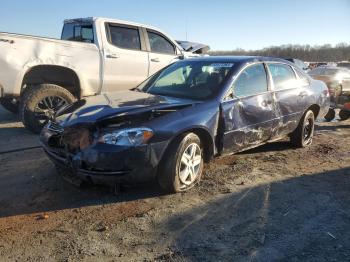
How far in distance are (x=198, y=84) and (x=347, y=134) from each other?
477 cm

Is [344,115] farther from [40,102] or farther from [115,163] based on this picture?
[115,163]

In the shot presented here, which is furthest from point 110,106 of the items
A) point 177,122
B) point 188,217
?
point 188,217

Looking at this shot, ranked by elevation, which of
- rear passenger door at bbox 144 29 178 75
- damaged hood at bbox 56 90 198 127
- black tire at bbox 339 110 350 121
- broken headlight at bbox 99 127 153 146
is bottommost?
black tire at bbox 339 110 350 121

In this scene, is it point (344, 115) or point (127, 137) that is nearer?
point (127, 137)

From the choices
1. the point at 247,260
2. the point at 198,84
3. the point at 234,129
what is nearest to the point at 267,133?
the point at 234,129

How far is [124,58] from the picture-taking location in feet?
28.0

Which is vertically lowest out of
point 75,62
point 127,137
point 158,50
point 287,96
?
point 127,137

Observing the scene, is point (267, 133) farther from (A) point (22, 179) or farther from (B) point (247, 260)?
(A) point (22, 179)

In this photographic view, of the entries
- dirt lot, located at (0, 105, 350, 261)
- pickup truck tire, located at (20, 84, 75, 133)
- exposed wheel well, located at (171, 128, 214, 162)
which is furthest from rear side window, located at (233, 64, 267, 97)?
pickup truck tire, located at (20, 84, 75, 133)

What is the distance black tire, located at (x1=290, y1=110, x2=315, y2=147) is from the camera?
708 centimetres

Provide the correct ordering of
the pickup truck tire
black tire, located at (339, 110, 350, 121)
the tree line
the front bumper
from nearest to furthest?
the front bumper → the pickup truck tire → black tire, located at (339, 110, 350, 121) → the tree line

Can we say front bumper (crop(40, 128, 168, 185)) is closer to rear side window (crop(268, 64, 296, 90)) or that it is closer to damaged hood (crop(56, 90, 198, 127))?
damaged hood (crop(56, 90, 198, 127))

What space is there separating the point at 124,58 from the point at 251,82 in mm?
3479

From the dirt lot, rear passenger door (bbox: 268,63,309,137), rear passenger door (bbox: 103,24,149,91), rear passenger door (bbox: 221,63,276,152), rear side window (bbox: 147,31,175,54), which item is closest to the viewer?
the dirt lot
